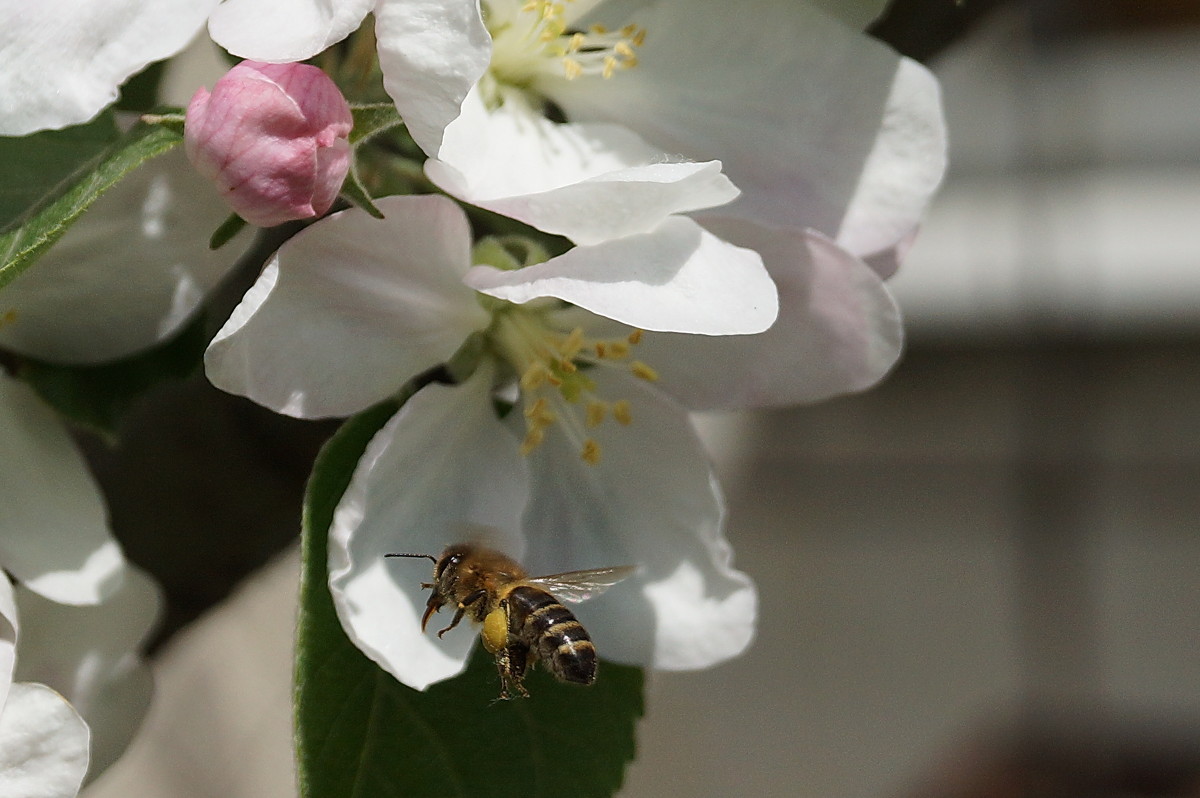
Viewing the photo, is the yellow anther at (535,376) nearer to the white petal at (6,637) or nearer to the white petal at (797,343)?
the white petal at (797,343)

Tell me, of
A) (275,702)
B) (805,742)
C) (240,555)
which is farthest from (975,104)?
(240,555)

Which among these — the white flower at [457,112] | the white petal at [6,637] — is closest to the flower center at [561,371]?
the white flower at [457,112]

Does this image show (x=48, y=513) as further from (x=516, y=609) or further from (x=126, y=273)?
(x=516, y=609)

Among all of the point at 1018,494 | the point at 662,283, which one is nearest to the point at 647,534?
the point at 662,283

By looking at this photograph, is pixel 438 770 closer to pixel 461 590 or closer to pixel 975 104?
pixel 461 590

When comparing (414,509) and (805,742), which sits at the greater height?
(414,509)

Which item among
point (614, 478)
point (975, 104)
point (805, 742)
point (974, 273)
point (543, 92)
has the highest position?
point (543, 92)
